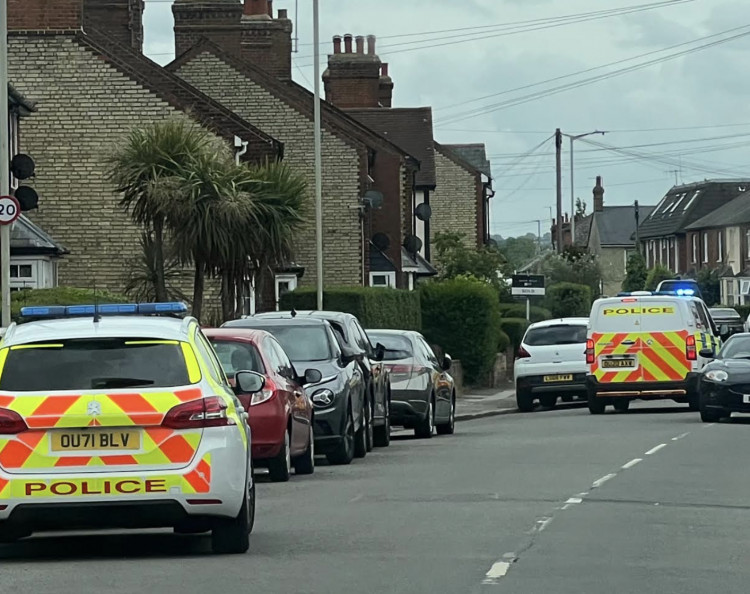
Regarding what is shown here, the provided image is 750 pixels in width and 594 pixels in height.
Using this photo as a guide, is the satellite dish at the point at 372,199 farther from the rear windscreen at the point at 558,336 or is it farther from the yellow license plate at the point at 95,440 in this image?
the yellow license plate at the point at 95,440

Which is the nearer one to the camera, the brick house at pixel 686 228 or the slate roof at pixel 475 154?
the slate roof at pixel 475 154

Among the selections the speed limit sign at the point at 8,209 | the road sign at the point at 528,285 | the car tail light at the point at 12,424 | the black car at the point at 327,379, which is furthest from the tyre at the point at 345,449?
the road sign at the point at 528,285

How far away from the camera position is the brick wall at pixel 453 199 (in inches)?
3243

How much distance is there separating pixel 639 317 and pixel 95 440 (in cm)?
2251

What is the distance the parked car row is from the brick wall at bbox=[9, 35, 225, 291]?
46.2 ft

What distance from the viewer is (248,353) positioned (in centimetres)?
1659

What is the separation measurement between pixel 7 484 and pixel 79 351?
92 centimetres

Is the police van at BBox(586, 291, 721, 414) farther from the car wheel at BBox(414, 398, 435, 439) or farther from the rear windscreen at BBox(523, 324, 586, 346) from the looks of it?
the car wheel at BBox(414, 398, 435, 439)

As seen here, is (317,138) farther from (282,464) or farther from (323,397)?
(282,464)

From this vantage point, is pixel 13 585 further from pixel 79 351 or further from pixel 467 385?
pixel 467 385

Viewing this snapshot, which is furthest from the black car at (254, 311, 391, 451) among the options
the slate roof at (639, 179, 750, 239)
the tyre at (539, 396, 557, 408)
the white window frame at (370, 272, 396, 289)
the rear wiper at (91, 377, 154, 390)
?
the slate roof at (639, 179, 750, 239)

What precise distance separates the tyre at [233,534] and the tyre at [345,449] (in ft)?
27.3

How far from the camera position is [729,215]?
10594cm

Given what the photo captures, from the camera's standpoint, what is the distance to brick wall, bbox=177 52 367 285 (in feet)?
Result: 167
